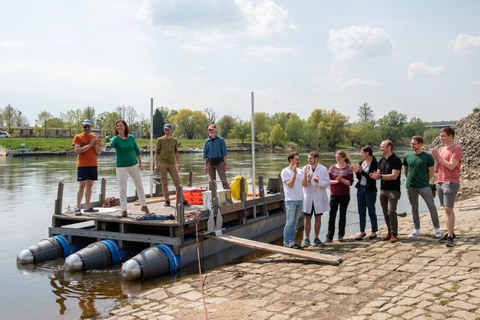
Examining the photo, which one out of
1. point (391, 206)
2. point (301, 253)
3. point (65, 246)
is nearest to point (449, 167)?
point (391, 206)

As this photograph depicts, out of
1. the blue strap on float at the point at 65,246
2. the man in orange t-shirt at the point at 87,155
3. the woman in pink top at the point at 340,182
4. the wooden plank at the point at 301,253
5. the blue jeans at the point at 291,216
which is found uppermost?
the man in orange t-shirt at the point at 87,155

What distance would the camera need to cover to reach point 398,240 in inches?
347

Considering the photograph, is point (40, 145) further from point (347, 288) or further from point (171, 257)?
point (347, 288)

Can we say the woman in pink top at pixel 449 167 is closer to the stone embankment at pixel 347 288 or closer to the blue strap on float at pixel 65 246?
the stone embankment at pixel 347 288

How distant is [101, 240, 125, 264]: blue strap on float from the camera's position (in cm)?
941

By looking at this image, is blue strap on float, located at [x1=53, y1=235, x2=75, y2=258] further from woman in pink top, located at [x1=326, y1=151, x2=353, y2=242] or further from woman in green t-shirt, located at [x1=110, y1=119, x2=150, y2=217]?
woman in pink top, located at [x1=326, y1=151, x2=353, y2=242]

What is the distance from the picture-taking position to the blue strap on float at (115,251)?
9.41 m

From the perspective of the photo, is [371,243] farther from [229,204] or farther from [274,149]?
[274,149]

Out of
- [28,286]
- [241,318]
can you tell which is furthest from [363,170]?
[28,286]

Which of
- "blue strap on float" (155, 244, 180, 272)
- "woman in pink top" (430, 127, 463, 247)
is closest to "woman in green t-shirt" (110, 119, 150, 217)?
"blue strap on float" (155, 244, 180, 272)

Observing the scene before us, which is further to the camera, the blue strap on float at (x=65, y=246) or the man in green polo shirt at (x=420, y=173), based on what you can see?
the blue strap on float at (x=65, y=246)

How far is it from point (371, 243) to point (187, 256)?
376cm

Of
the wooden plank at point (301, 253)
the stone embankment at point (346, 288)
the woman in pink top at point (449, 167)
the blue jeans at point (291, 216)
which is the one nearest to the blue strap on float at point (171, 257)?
the stone embankment at point (346, 288)

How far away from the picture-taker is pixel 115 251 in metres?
9.47
